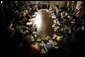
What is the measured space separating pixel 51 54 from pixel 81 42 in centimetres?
58

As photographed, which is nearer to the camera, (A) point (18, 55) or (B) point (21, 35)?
(A) point (18, 55)

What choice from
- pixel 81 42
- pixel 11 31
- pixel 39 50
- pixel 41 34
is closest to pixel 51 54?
pixel 39 50

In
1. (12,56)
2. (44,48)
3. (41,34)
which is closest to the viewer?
(12,56)

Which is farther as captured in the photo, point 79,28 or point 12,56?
point 79,28

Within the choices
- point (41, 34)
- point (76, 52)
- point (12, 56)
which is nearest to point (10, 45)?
point (12, 56)

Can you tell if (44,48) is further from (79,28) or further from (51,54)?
(79,28)

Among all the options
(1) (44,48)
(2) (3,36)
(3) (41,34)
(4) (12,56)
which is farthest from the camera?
(3) (41,34)

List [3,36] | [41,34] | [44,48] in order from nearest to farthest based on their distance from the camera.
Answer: [3,36]
[44,48]
[41,34]

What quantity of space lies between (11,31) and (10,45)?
36cm

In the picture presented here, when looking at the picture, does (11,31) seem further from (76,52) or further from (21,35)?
(76,52)

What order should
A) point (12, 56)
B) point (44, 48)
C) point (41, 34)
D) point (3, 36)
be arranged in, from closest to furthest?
point (12, 56)
point (3, 36)
point (44, 48)
point (41, 34)

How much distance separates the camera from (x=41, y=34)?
504 cm

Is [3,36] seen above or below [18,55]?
above

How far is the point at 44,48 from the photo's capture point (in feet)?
13.0
